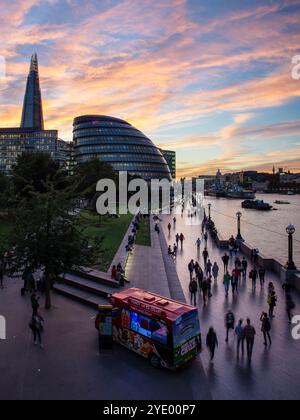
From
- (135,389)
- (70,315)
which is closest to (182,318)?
(135,389)

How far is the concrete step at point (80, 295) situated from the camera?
15.9m

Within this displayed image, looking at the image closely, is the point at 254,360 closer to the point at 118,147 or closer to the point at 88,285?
the point at 88,285

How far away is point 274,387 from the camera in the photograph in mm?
9484

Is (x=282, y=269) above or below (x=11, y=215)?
below

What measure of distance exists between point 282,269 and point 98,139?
10067 cm

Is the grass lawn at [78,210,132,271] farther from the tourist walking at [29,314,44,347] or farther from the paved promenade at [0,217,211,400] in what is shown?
the tourist walking at [29,314,44,347]

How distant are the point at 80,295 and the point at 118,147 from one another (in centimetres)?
9964


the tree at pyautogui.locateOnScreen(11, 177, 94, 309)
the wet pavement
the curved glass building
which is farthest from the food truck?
the curved glass building

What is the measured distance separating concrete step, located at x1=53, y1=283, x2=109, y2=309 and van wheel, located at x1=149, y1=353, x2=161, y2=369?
17.9 ft

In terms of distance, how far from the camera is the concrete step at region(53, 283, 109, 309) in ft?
52.3

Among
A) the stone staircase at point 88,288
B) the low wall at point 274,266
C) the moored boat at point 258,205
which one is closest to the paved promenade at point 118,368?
the stone staircase at point 88,288

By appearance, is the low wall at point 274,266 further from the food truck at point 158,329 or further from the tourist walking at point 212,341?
the food truck at point 158,329
